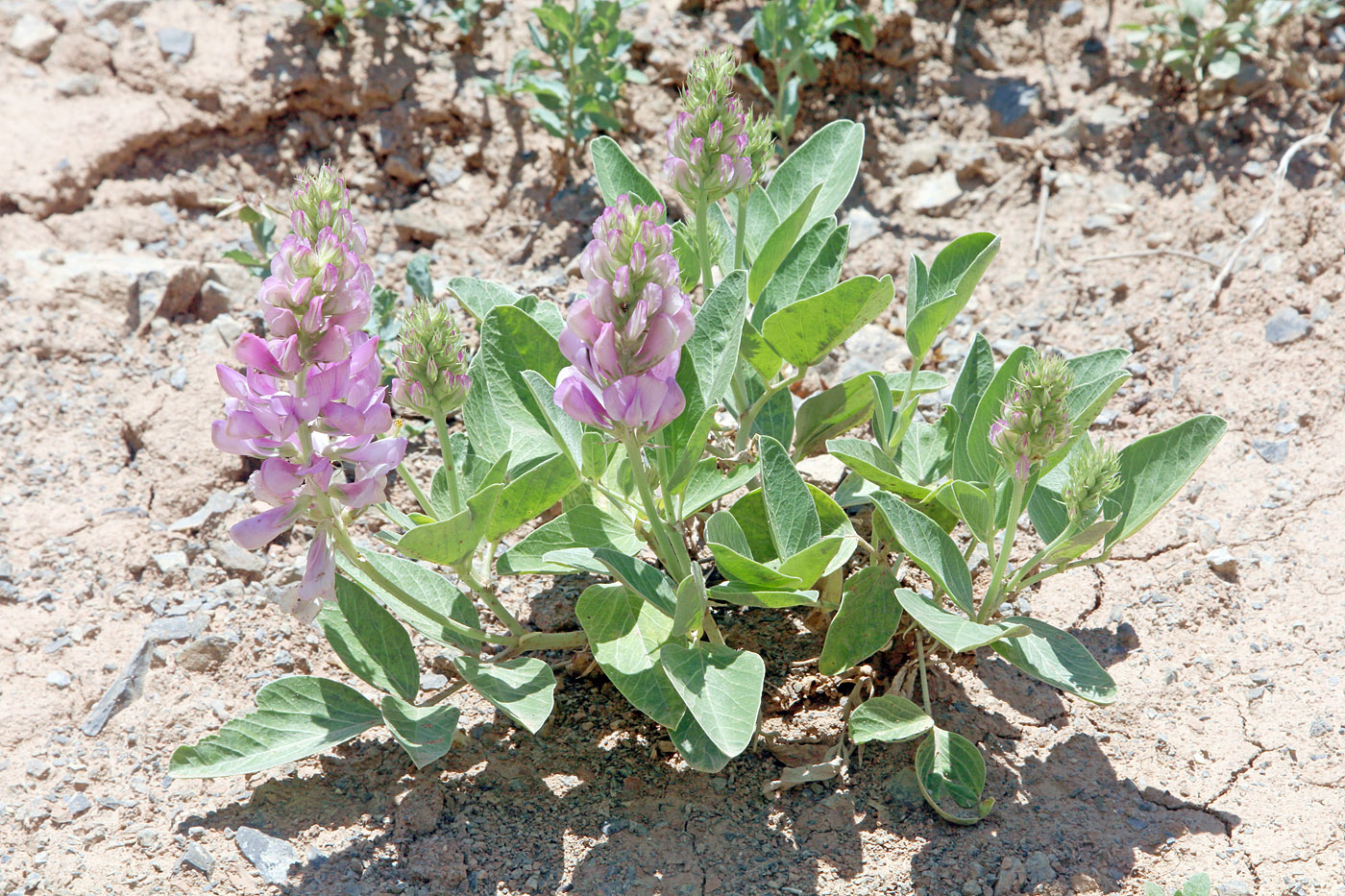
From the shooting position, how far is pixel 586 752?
285 centimetres

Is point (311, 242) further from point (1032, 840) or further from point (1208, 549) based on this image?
point (1208, 549)

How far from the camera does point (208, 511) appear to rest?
3.39 meters

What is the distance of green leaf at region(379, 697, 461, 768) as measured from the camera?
2.44 metres

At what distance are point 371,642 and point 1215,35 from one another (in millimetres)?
4032

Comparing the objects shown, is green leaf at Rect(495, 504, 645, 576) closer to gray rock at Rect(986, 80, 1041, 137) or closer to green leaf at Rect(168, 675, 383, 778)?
green leaf at Rect(168, 675, 383, 778)

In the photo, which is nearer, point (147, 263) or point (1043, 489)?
point (1043, 489)

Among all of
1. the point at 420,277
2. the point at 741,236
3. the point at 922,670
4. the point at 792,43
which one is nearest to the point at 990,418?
the point at 922,670

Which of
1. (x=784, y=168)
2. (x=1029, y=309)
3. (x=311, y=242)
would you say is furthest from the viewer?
(x=1029, y=309)

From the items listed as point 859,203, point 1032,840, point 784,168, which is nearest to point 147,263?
point 784,168

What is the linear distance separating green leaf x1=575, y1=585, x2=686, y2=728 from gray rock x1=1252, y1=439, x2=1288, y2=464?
2.03 metres

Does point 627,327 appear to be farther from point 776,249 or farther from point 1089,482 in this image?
point 1089,482

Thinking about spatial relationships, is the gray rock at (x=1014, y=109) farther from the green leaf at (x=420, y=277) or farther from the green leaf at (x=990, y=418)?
the green leaf at (x=420, y=277)

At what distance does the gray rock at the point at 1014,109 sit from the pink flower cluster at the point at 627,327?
3123 mm

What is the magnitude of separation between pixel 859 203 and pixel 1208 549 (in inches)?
79.2
